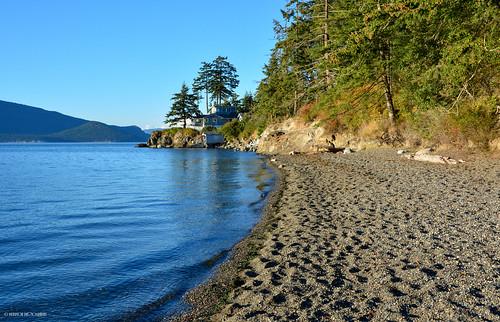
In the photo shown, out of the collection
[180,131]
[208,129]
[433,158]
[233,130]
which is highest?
[208,129]

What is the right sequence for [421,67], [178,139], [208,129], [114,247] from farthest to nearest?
[178,139]
[208,129]
[421,67]
[114,247]

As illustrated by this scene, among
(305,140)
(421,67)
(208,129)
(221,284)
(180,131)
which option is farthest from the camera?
(180,131)

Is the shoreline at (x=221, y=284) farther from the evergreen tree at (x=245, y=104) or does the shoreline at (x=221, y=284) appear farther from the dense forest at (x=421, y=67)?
the evergreen tree at (x=245, y=104)

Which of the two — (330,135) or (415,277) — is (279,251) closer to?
(415,277)

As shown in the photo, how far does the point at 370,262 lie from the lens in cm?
712

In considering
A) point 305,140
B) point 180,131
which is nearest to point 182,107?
point 180,131

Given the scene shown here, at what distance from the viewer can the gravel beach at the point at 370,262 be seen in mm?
5285

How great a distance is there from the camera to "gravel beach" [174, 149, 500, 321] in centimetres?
529

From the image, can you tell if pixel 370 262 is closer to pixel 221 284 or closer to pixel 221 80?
pixel 221 284

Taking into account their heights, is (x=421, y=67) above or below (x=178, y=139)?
above

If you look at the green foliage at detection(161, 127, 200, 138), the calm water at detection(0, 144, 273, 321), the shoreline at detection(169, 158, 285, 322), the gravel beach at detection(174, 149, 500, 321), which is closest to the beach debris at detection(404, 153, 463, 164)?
the gravel beach at detection(174, 149, 500, 321)

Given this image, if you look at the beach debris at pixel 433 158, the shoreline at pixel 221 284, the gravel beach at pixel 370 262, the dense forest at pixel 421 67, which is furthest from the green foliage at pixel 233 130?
the shoreline at pixel 221 284

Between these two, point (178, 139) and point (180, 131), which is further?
point (180, 131)

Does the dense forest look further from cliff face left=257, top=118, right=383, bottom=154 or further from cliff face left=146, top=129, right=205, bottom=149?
cliff face left=146, top=129, right=205, bottom=149
